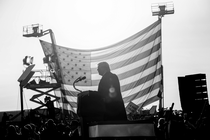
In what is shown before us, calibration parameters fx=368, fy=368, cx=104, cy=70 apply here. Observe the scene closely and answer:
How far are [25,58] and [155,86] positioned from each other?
68.0ft

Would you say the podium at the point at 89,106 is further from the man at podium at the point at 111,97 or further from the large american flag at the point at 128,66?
the large american flag at the point at 128,66

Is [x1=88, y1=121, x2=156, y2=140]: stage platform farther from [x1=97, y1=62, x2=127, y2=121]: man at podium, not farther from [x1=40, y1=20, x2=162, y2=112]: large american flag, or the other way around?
[x1=40, y1=20, x2=162, y2=112]: large american flag

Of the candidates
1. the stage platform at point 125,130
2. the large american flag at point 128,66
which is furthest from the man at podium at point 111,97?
the large american flag at point 128,66

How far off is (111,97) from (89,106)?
1.01 meters

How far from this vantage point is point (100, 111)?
6.63 m

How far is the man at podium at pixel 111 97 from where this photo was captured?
23.7ft

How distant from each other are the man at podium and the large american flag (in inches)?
305

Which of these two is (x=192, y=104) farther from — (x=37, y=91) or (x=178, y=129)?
(x=37, y=91)

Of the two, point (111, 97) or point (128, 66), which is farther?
point (128, 66)

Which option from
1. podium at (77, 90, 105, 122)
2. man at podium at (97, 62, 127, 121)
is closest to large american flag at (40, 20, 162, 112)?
man at podium at (97, 62, 127, 121)

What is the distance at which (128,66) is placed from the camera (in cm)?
1653

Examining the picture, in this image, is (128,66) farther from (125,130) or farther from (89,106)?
(125,130)

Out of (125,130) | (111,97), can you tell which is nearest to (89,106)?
(125,130)

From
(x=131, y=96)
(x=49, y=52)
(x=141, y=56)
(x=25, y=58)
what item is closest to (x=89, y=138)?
(x=131, y=96)
